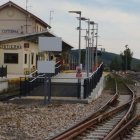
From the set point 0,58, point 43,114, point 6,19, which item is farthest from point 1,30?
point 43,114

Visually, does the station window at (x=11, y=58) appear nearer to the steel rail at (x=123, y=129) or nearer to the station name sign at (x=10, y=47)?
the station name sign at (x=10, y=47)

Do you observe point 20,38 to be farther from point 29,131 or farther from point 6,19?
point 29,131

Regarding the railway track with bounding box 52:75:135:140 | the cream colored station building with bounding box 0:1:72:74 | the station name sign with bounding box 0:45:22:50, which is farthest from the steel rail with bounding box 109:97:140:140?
the station name sign with bounding box 0:45:22:50

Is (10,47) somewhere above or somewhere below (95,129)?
above

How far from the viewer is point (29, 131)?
51.5ft

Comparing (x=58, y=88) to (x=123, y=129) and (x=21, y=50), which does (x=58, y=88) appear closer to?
(x=123, y=129)

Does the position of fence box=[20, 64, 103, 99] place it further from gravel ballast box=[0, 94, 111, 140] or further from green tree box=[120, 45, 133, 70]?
green tree box=[120, 45, 133, 70]

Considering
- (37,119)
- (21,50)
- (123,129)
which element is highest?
(21,50)

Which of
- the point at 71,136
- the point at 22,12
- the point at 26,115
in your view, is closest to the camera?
the point at 71,136

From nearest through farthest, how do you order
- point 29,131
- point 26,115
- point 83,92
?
1. point 29,131
2. point 26,115
3. point 83,92

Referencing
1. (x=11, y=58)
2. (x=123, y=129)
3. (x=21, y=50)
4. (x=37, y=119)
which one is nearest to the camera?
(x=123, y=129)

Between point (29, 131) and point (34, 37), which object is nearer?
point (29, 131)

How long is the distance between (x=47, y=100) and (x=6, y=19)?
5297cm

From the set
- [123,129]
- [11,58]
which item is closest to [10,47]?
[11,58]
